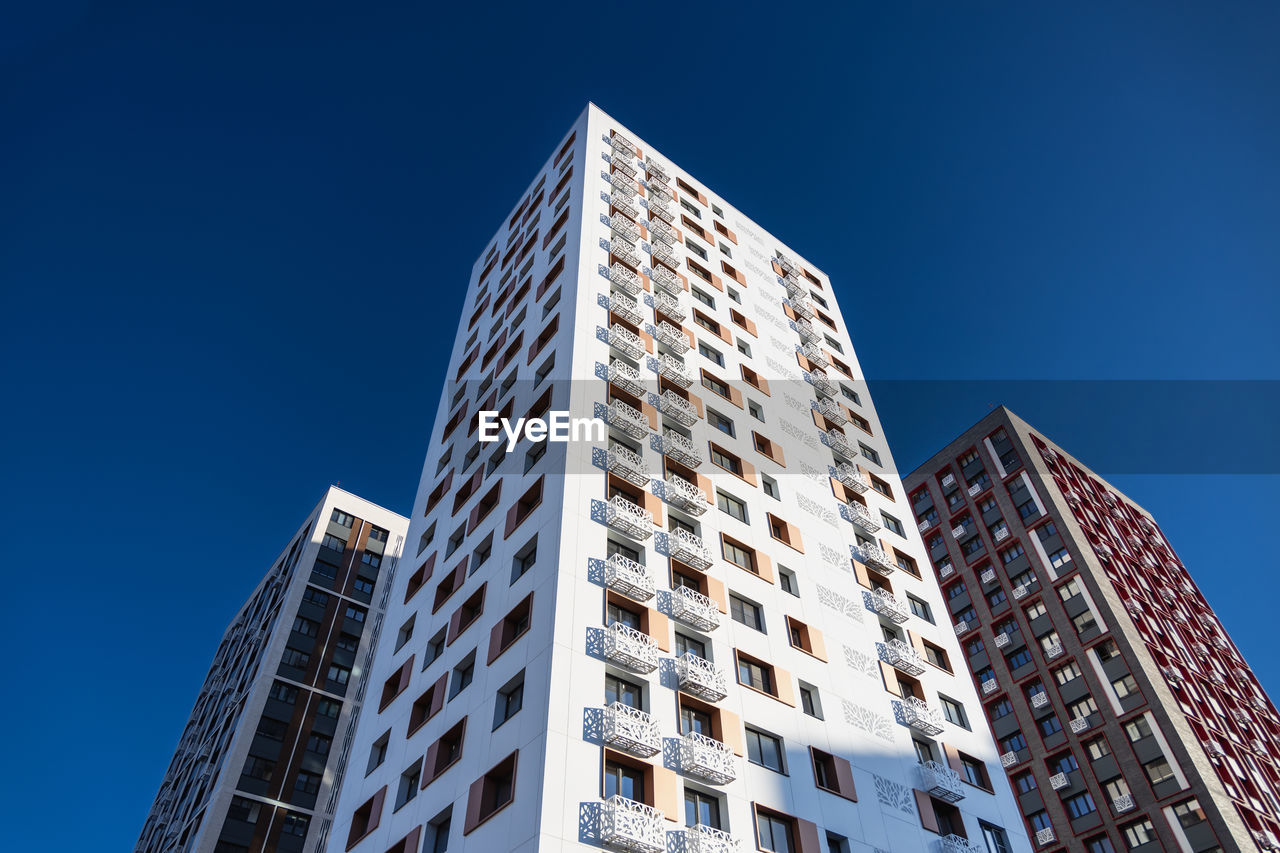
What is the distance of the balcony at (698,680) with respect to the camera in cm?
2992

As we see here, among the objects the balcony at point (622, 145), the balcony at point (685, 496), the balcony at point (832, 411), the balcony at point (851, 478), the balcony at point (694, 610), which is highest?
the balcony at point (622, 145)

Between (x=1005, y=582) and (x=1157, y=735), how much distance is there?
17646 mm

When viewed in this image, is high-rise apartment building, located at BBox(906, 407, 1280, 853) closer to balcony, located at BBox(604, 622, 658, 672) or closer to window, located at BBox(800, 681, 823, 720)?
window, located at BBox(800, 681, 823, 720)

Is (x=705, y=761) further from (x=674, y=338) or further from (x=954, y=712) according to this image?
(x=674, y=338)

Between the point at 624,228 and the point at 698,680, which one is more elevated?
the point at 624,228

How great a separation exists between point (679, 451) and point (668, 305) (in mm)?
11437

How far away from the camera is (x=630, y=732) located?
88.2 ft

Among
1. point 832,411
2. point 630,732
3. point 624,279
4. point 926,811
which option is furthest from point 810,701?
point 624,279

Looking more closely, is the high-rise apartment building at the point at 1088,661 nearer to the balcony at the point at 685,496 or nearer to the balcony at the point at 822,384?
the balcony at the point at 822,384

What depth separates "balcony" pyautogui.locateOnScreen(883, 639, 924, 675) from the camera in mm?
38875

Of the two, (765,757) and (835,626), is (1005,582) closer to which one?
(835,626)

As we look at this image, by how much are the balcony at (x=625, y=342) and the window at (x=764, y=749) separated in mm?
18022

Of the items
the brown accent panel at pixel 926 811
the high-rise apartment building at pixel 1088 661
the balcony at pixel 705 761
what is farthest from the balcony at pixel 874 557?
the high-rise apartment building at pixel 1088 661

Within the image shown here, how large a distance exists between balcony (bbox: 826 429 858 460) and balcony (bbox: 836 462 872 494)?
2.50 ft
